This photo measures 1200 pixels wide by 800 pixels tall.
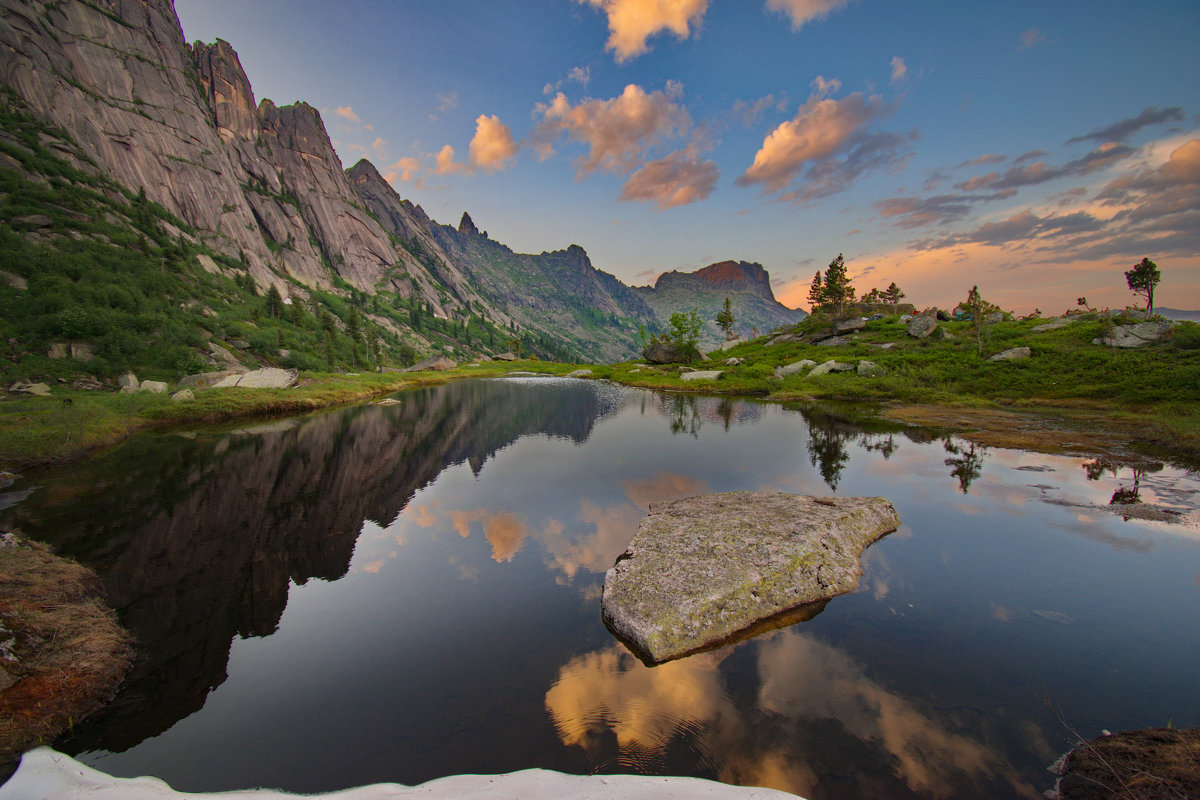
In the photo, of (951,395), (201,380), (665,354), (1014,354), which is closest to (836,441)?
(951,395)

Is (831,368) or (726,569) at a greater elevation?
(831,368)

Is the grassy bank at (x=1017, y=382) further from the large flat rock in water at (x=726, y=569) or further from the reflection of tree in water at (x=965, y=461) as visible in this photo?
the large flat rock in water at (x=726, y=569)

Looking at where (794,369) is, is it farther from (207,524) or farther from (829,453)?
(207,524)

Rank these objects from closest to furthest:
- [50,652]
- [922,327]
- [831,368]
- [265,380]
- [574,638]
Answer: [50,652], [574,638], [265,380], [831,368], [922,327]

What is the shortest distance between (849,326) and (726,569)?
292ft

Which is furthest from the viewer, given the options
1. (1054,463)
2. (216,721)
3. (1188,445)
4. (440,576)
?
(1188,445)

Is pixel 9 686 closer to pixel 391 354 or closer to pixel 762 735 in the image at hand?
pixel 762 735

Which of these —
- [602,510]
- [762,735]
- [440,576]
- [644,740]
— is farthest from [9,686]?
[602,510]

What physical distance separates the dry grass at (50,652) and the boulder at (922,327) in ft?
300

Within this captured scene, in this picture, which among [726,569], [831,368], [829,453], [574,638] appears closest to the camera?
[574,638]

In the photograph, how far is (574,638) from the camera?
936cm

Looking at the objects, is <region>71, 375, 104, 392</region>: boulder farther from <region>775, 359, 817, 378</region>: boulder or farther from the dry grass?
<region>775, 359, 817, 378</region>: boulder

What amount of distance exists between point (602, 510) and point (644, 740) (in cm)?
1039

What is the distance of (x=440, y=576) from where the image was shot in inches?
485
